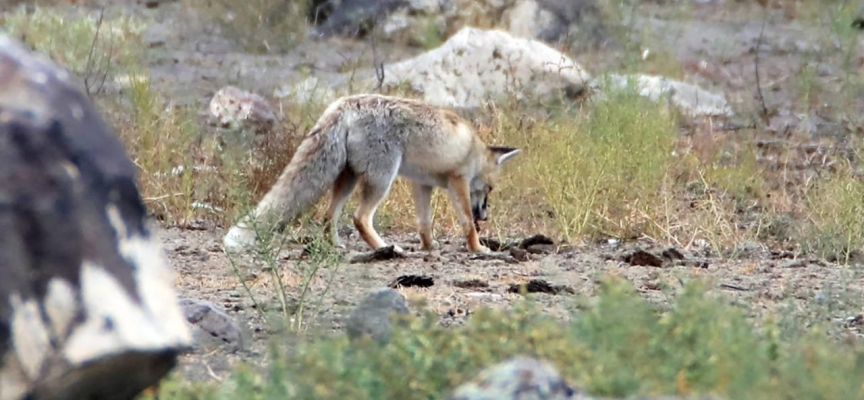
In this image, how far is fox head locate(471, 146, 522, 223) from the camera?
8445 millimetres

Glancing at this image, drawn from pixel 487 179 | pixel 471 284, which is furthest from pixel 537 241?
pixel 471 284

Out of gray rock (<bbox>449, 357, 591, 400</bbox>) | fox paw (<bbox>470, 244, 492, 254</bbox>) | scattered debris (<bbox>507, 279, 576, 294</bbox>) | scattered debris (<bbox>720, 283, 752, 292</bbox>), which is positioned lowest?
fox paw (<bbox>470, 244, 492, 254</bbox>)

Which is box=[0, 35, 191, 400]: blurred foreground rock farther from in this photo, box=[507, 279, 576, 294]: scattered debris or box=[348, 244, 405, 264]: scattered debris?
box=[348, 244, 405, 264]: scattered debris

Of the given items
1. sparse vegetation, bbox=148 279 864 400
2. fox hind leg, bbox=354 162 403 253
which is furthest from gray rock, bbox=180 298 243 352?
fox hind leg, bbox=354 162 403 253

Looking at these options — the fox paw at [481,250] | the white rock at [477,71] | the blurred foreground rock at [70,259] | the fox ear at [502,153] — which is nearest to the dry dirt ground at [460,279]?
the fox paw at [481,250]

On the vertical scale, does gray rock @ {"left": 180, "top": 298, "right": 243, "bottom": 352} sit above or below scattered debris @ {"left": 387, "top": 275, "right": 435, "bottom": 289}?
above

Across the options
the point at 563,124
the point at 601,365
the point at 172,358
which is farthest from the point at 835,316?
the point at 563,124

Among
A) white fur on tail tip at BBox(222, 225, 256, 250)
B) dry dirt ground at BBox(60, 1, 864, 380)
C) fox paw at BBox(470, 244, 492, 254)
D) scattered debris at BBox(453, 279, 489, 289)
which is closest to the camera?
dry dirt ground at BBox(60, 1, 864, 380)

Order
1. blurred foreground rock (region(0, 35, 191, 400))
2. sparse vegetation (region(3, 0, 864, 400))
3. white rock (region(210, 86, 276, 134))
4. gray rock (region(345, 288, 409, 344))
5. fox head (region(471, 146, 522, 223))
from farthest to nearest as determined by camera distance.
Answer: white rock (region(210, 86, 276, 134)) → fox head (region(471, 146, 522, 223)) → gray rock (region(345, 288, 409, 344)) → sparse vegetation (region(3, 0, 864, 400)) → blurred foreground rock (region(0, 35, 191, 400))

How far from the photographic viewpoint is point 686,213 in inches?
329

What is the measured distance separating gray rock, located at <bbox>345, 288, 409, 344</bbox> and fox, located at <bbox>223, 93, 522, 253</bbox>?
2.81 meters

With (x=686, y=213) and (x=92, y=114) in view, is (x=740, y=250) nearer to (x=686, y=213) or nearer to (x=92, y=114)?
(x=686, y=213)

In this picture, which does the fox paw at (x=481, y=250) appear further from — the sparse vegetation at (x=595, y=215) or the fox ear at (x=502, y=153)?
the fox ear at (x=502, y=153)

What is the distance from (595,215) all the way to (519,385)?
5.78 meters
